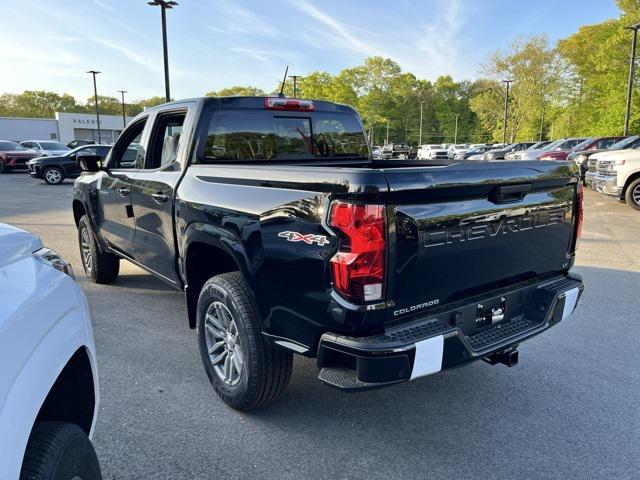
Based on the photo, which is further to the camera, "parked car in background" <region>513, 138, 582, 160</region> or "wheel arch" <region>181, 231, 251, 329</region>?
"parked car in background" <region>513, 138, 582, 160</region>

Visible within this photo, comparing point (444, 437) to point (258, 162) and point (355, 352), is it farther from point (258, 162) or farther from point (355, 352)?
point (258, 162)

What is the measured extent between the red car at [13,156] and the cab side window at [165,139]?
24.9 meters

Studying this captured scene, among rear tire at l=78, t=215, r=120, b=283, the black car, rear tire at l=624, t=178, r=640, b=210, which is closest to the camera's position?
rear tire at l=78, t=215, r=120, b=283

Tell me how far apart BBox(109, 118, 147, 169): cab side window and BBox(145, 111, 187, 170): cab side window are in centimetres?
15

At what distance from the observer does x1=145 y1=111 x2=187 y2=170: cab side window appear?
12.7 feet

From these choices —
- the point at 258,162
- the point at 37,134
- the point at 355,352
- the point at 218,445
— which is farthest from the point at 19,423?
the point at 37,134

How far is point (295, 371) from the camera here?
368 cm

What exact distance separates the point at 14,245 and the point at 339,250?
1274 mm

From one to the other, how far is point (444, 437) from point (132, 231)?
3.13 m

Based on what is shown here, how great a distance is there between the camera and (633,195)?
1167cm

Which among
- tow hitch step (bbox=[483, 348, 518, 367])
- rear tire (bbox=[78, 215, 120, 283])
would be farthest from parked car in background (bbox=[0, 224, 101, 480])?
rear tire (bbox=[78, 215, 120, 283])

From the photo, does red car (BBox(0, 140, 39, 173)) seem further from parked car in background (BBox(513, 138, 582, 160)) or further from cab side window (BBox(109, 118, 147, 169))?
parked car in background (BBox(513, 138, 582, 160))

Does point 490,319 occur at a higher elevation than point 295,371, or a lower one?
higher

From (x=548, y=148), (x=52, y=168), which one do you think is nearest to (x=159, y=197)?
(x=52, y=168)
